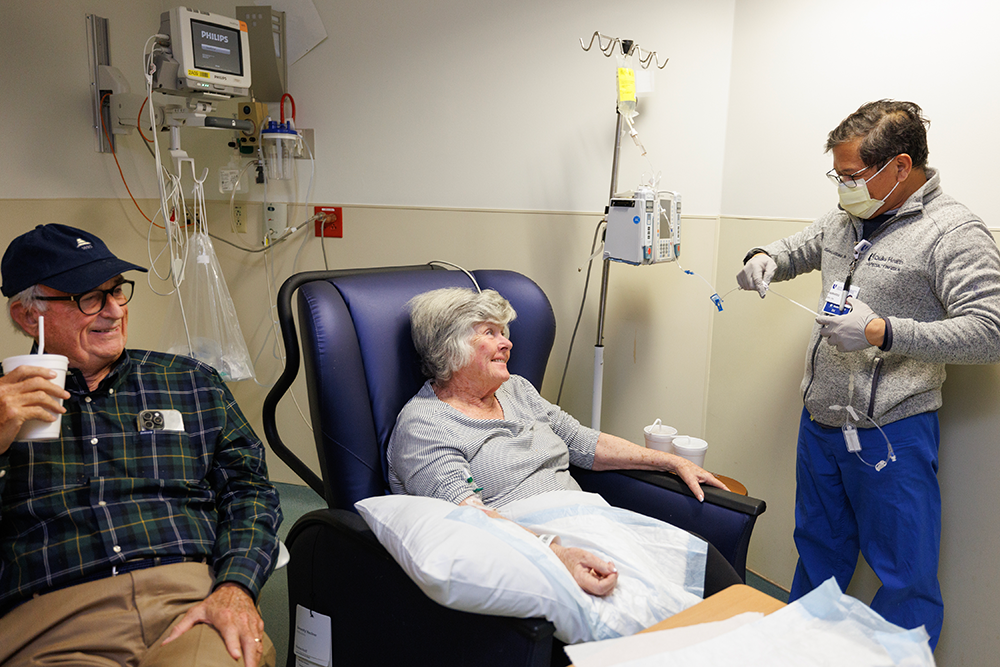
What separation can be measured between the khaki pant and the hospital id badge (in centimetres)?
148

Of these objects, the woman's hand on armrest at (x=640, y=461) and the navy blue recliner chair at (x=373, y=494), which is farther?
the woman's hand on armrest at (x=640, y=461)

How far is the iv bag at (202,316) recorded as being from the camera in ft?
8.55

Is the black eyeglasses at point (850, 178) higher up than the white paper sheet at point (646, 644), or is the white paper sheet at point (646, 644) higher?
the black eyeglasses at point (850, 178)

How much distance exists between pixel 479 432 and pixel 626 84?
1.20m

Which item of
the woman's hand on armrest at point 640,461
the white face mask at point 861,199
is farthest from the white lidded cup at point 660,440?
the white face mask at point 861,199

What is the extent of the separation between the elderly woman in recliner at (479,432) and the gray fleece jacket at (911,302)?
1.52 ft

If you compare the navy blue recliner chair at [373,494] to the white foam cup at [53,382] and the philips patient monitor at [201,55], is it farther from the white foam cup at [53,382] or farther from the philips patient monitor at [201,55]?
the philips patient monitor at [201,55]

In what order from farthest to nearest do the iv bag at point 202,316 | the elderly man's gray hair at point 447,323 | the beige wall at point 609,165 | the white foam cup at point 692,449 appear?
the iv bag at point 202,316 → the white foam cup at point 692,449 → the beige wall at point 609,165 → the elderly man's gray hair at point 447,323

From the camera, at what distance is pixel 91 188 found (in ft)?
8.65

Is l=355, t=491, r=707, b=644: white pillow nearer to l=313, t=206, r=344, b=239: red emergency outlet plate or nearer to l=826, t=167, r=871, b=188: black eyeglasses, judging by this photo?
l=826, t=167, r=871, b=188: black eyeglasses

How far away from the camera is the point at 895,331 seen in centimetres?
165

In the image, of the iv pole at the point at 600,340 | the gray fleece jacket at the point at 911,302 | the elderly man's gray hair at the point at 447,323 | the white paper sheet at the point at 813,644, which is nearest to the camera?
the white paper sheet at the point at 813,644

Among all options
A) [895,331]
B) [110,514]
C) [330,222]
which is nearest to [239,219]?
[330,222]

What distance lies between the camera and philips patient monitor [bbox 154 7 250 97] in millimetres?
2350
